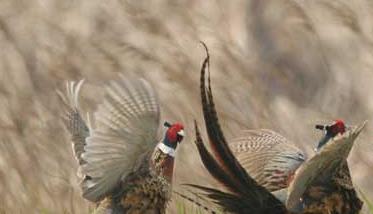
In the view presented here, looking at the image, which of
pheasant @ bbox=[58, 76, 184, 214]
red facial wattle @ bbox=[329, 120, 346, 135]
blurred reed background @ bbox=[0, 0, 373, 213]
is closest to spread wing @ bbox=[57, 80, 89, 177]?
pheasant @ bbox=[58, 76, 184, 214]

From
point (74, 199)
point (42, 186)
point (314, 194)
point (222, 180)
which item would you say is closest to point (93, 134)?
point (222, 180)

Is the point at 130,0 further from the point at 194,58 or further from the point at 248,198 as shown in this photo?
the point at 248,198

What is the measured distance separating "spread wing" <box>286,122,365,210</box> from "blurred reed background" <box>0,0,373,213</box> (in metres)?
1.10

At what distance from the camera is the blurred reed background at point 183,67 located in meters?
2.57

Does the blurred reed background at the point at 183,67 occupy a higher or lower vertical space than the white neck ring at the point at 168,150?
higher

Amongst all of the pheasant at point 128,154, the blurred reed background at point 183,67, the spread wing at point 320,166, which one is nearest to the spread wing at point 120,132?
the pheasant at point 128,154

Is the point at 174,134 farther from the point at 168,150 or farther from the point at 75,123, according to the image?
the point at 75,123

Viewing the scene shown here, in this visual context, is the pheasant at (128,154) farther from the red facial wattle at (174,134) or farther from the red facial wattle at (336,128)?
the red facial wattle at (336,128)

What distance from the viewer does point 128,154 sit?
1.35m

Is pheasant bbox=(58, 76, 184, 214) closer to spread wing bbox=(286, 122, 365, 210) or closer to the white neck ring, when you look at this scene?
the white neck ring

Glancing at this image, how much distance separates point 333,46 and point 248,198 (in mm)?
1336

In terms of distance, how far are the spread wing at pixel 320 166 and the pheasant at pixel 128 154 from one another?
152 mm

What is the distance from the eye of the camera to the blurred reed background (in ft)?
8.42

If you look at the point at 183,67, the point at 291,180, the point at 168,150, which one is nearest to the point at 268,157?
the point at 291,180
